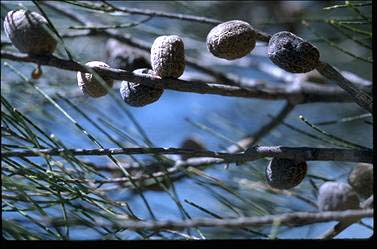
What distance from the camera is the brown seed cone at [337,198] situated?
1.79 ft

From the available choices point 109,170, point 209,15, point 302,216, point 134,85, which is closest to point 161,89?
point 134,85

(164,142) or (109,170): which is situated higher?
(164,142)

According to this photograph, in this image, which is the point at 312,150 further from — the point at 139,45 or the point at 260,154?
the point at 139,45

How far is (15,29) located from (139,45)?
1.01ft

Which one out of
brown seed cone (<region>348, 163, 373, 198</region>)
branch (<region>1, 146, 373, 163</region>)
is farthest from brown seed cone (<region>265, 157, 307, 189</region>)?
brown seed cone (<region>348, 163, 373, 198</region>)

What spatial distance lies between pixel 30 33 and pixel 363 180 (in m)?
0.29

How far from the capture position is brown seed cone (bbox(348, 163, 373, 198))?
59cm

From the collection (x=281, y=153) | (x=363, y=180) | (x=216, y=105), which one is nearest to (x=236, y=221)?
(x=281, y=153)

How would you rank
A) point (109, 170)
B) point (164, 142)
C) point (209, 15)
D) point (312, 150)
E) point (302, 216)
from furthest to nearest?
1. point (164, 142)
2. point (209, 15)
3. point (109, 170)
4. point (312, 150)
5. point (302, 216)

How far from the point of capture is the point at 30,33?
1.61 feet

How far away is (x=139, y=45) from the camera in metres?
0.80

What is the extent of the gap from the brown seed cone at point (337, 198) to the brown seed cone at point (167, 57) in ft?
0.52

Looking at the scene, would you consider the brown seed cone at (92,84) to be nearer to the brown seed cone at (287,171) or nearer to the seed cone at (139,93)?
the seed cone at (139,93)

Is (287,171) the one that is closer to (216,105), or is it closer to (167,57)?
(167,57)
